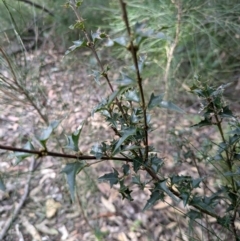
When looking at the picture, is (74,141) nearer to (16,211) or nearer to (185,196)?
(185,196)

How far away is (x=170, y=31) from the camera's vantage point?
1461mm

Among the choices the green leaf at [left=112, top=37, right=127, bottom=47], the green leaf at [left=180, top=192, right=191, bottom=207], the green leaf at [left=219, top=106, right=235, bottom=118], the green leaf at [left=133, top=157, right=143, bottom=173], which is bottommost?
the green leaf at [left=180, top=192, right=191, bottom=207]

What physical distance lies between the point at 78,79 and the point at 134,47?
7.07ft

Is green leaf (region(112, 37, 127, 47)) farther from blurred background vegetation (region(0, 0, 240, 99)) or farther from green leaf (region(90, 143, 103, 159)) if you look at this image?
green leaf (region(90, 143, 103, 159))

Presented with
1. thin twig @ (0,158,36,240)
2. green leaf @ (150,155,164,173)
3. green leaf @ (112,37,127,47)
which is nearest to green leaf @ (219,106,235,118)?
green leaf @ (150,155,164,173)

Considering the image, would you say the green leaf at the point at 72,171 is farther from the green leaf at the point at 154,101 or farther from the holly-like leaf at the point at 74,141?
the green leaf at the point at 154,101

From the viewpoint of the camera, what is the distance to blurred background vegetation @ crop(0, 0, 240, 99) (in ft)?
4.35

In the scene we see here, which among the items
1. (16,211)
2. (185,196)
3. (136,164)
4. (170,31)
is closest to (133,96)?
(136,164)

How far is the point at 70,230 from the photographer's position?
4.80ft

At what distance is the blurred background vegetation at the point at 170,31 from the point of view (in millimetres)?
1327

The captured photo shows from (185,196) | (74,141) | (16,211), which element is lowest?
(16,211)

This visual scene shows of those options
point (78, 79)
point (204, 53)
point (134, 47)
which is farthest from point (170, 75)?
point (134, 47)

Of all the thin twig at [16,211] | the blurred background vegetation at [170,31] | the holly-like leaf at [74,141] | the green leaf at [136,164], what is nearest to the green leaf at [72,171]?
the holly-like leaf at [74,141]

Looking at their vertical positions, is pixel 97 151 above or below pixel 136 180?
above
